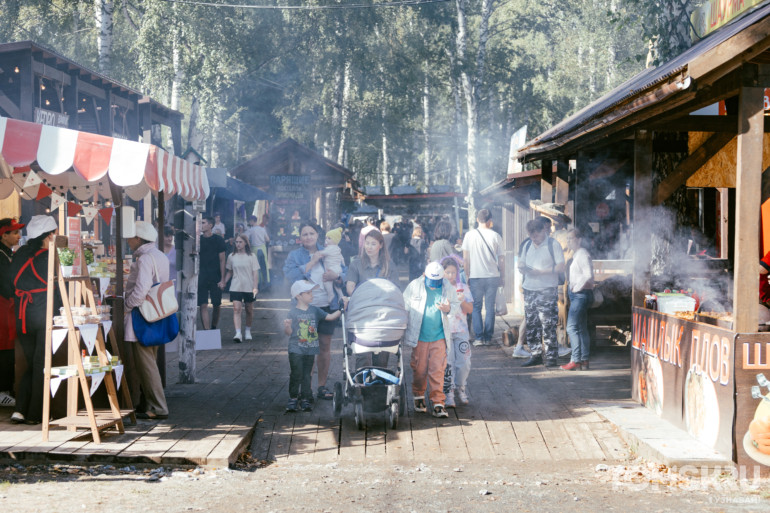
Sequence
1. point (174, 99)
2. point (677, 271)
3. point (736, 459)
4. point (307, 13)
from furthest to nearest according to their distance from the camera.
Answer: point (307, 13), point (174, 99), point (677, 271), point (736, 459)

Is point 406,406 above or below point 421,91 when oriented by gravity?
below

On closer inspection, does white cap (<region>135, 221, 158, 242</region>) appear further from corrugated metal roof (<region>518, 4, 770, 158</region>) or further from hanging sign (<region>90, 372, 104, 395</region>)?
corrugated metal roof (<region>518, 4, 770, 158</region>)

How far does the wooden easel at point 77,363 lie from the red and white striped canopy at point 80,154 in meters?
0.72

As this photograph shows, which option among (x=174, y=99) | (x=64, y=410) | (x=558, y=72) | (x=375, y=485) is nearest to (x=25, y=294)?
(x=64, y=410)

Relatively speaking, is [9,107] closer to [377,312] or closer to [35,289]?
[35,289]

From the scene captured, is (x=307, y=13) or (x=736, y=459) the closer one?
(x=736, y=459)

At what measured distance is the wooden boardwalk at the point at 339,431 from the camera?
6426 millimetres

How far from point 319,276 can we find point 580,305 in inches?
146

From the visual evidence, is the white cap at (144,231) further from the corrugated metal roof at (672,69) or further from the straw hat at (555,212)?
the straw hat at (555,212)

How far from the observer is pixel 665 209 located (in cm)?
1223

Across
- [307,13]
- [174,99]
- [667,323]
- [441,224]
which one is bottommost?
[667,323]

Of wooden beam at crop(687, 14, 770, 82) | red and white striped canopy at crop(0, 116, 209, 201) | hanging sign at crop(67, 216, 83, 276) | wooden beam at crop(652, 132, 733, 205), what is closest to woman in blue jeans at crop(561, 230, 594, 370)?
wooden beam at crop(652, 132, 733, 205)

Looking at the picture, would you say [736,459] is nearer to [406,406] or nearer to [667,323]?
[667,323]

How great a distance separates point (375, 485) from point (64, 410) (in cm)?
323
